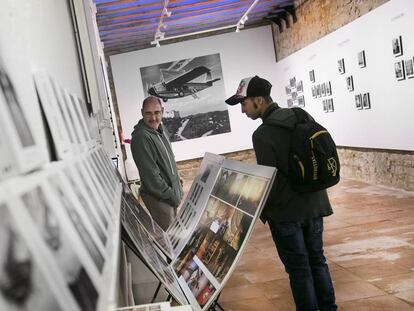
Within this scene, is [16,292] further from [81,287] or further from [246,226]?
[246,226]

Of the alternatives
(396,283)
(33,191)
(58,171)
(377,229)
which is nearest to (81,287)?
(33,191)

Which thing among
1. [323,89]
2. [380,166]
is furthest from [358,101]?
[323,89]

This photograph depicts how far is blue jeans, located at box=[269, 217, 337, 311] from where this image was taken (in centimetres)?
296

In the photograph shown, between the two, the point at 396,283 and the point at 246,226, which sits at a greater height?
the point at 246,226

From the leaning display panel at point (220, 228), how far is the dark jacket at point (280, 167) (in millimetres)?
293

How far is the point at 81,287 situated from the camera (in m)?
0.68

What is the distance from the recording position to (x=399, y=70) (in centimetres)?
730

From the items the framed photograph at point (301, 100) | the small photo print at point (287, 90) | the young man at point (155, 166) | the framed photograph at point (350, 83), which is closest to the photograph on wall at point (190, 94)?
the small photo print at point (287, 90)

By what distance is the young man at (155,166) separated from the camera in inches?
151

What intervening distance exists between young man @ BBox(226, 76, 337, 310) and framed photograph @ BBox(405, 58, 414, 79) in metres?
4.59

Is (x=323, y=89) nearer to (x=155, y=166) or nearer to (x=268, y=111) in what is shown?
(x=155, y=166)

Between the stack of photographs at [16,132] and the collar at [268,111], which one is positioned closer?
the stack of photographs at [16,132]

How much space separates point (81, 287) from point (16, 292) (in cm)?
21

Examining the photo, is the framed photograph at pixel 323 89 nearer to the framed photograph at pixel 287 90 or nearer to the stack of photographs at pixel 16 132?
the framed photograph at pixel 287 90
